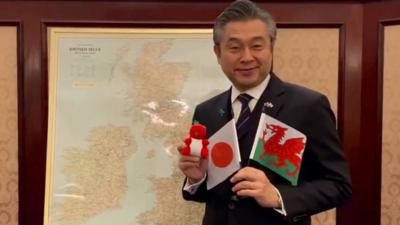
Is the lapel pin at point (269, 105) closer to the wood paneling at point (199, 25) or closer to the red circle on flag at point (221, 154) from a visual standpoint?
the red circle on flag at point (221, 154)

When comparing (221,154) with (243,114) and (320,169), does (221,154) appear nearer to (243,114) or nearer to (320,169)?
(243,114)

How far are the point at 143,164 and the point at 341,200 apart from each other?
100 cm

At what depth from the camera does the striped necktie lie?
4.27 feet

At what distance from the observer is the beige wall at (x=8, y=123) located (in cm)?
214

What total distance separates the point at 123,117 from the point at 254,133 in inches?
35.8

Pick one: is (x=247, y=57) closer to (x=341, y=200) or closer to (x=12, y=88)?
(x=341, y=200)

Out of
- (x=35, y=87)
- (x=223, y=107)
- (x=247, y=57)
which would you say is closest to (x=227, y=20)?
(x=247, y=57)

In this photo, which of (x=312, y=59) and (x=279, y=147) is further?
(x=312, y=59)

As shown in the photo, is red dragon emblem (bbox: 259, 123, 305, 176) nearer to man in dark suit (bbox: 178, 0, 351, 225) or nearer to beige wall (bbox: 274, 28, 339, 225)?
man in dark suit (bbox: 178, 0, 351, 225)

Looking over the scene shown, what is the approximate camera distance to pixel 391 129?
2.07 meters

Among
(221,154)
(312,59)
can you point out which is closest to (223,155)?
(221,154)

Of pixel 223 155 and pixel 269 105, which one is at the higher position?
pixel 269 105

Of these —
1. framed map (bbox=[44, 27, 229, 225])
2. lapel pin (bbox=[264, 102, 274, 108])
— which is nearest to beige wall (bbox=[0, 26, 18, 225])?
framed map (bbox=[44, 27, 229, 225])

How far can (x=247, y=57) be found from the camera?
4.20ft
